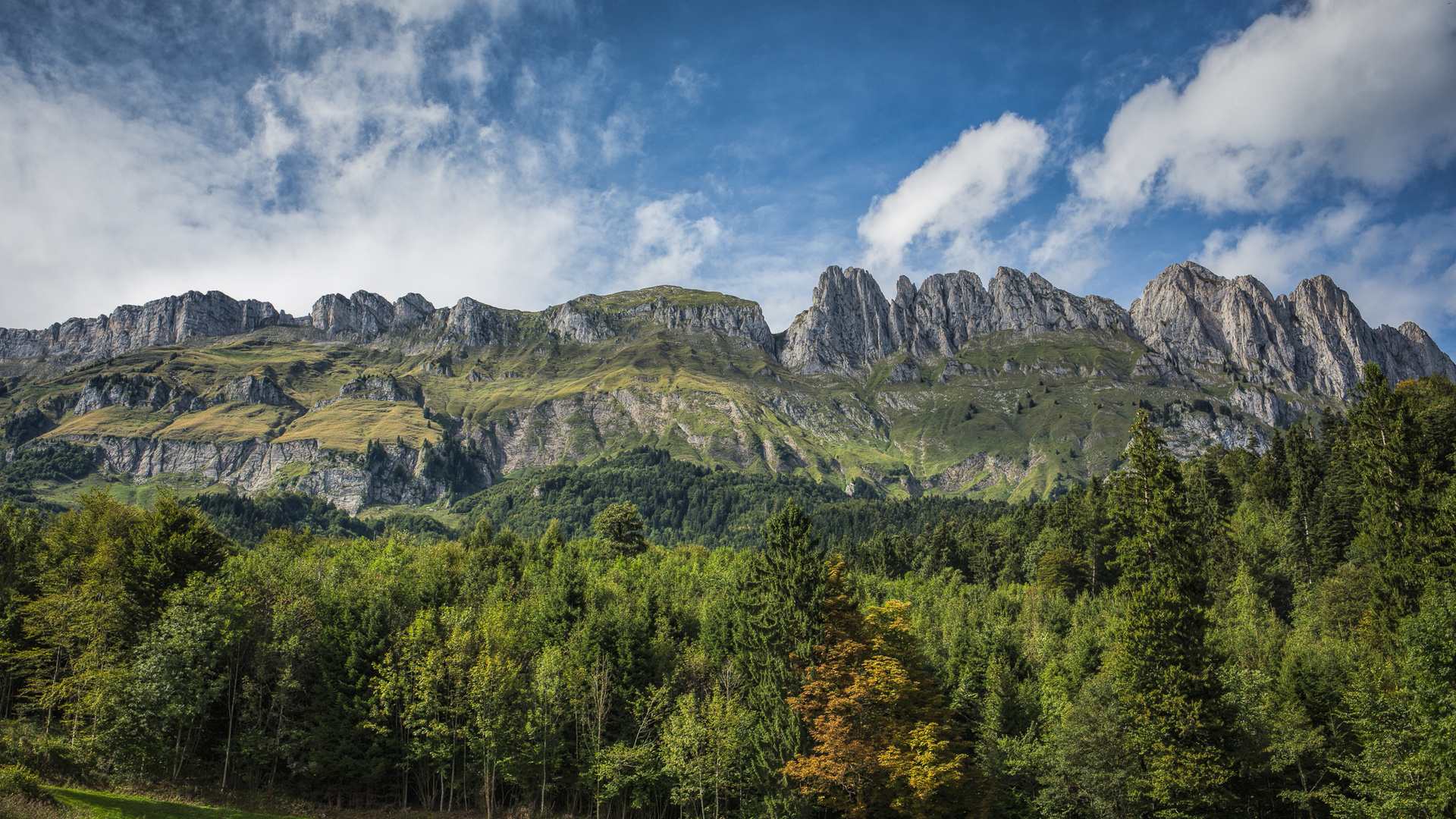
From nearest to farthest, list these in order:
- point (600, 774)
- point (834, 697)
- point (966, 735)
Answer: point (834, 697)
point (600, 774)
point (966, 735)

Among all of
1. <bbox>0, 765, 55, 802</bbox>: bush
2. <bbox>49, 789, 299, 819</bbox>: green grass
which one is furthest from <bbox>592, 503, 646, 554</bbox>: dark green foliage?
<bbox>0, 765, 55, 802</bbox>: bush

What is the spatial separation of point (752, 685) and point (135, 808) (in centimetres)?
3580

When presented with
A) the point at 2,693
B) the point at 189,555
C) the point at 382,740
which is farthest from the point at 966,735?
the point at 2,693

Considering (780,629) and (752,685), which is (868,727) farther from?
(752,685)

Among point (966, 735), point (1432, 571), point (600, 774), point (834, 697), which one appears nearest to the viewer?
point (834, 697)

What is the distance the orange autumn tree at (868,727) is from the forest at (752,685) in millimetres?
200

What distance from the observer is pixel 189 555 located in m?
52.2

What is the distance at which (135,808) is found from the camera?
36.5m

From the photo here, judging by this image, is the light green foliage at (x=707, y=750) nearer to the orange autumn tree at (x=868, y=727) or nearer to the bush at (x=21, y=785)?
the orange autumn tree at (x=868, y=727)

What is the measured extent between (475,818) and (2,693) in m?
36.7

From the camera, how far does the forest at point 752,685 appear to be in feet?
132

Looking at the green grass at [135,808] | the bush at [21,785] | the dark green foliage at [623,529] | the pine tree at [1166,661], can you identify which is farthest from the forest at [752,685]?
the dark green foliage at [623,529]

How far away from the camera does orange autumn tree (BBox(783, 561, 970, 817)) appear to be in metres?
38.9

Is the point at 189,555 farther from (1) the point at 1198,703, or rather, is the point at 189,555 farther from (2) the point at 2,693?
(1) the point at 1198,703
